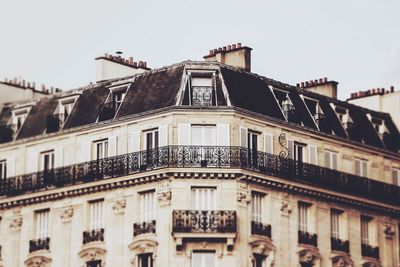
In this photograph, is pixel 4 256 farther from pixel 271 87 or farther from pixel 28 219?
pixel 271 87

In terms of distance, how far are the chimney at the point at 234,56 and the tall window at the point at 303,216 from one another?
21.0 ft

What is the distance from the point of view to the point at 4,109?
65688mm

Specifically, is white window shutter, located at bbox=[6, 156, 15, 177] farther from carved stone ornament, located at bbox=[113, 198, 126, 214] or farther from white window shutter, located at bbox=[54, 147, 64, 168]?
carved stone ornament, located at bbox=[113, 198, 126, 214]

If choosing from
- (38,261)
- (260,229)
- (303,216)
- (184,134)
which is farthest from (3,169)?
(303,216)

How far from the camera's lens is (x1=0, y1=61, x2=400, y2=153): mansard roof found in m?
58.9

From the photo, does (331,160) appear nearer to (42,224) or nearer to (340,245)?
(340,245)

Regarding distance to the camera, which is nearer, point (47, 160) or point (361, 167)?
point (47, 160)


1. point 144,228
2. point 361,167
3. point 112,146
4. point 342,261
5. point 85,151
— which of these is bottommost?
point 342,261

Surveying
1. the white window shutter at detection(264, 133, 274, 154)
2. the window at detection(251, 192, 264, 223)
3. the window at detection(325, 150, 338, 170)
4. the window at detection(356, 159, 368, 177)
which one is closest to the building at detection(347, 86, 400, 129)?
the window at detection(356, 159, 368, 177)

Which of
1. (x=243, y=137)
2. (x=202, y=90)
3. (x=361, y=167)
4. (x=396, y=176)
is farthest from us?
(x=396, y=176)

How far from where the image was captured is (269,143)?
194 feet

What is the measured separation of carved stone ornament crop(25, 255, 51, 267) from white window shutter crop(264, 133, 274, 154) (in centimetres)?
1007

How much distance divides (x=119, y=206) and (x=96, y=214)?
4.99ft

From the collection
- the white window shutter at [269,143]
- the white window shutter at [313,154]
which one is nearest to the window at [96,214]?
the white window shutter at [269,143]
